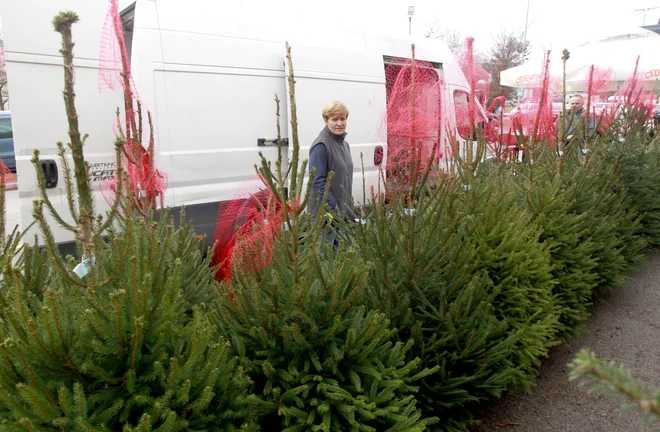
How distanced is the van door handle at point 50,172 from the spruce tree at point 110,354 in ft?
8.45

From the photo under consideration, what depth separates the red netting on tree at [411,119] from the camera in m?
3.12

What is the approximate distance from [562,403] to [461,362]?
1.07 m

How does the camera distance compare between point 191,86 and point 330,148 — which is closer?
point 330,148

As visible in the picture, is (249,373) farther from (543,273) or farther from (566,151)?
(566,151)

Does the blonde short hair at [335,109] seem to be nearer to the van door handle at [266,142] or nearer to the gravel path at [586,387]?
the van door handle at [266,142]

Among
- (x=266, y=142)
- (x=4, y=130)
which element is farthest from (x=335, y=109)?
(x=4, y=130)

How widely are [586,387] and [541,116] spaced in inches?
132

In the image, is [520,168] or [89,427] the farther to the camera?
[520,168]

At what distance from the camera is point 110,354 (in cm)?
151

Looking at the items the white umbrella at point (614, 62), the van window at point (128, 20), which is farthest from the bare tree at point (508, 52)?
Answer: the van window at point (128, 20)

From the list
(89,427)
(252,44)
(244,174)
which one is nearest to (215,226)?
Result: (244,174)

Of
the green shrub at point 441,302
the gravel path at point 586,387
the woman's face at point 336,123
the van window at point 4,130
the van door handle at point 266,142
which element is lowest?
the gravel path at point 586,387

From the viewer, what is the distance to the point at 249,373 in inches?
79.0

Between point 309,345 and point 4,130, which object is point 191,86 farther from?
point 4,130
